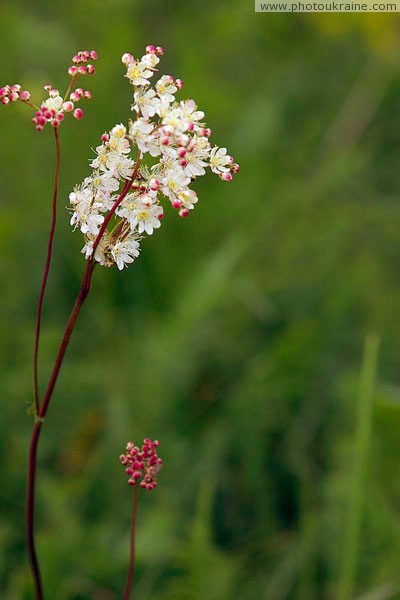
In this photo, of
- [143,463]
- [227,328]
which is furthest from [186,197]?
[227,328]

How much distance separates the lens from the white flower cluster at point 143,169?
80 centimetres

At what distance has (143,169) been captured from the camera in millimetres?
885

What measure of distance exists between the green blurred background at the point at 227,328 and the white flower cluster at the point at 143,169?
63 centimetres

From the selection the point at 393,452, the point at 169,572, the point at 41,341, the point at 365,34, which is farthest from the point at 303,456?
the point at 365,34

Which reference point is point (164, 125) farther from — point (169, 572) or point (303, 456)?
point (303, 456)

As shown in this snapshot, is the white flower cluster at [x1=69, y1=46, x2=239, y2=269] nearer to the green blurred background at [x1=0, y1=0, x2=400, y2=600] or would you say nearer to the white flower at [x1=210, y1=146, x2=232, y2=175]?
the white flower at [x1=210, y1=146, x2=232, y2=175]

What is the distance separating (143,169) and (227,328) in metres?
1.39

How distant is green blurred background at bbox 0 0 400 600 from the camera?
1.65m

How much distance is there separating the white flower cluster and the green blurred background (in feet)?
2.07

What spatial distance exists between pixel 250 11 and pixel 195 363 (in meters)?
1.56

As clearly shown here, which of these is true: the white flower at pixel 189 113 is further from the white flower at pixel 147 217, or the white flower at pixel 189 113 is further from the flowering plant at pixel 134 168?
the white flower at pixel 147 217

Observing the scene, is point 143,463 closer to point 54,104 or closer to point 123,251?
point 123,251

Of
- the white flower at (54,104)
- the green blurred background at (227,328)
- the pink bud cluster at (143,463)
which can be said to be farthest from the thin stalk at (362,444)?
the white flower at (54,104)

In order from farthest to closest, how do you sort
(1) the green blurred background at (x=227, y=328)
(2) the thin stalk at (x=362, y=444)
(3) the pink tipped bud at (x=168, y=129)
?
1. (1) the green blurred background at (x=227, y=328)
2. (2) the thin stalk at (x=362, y=444)
3. (3) the pink tipped bud at (x=168, y=129)
